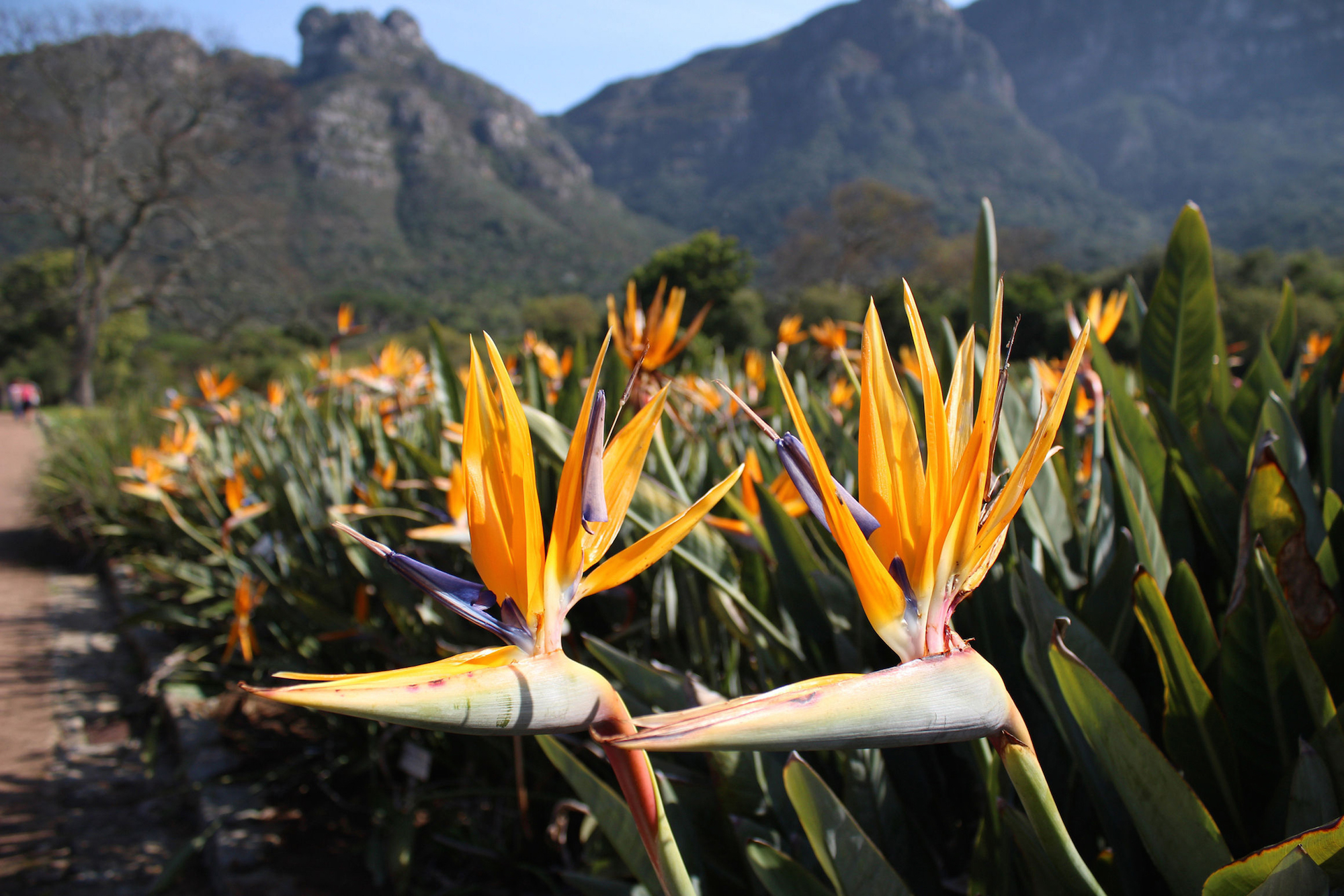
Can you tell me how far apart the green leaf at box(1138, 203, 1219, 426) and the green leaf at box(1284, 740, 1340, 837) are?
58cm

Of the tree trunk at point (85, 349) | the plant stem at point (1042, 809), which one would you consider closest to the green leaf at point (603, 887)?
the plant stem at point (1042, 809)

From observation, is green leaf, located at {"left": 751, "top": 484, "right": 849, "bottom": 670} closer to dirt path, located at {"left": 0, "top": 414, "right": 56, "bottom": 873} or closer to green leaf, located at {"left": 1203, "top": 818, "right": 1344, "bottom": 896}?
green leaf, located at {"left": 1203, "top": 818, "right": 1344, "bottom": 896}

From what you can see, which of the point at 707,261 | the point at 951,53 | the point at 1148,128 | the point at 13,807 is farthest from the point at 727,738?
the point at 951,53

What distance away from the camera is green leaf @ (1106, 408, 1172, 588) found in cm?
64

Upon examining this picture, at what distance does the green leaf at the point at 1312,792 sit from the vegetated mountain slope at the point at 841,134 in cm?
3634

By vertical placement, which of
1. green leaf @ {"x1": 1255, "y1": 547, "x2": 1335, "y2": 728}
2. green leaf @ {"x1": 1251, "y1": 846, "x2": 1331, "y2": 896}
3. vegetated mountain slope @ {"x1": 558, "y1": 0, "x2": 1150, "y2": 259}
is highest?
vegetated mountain slope @ {"x1": 558, "y1": 0, "x2": 1150, "y2": 259}

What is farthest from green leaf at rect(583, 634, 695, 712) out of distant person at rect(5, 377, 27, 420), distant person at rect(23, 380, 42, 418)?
distant person at rect(23, 380, 42, 418)

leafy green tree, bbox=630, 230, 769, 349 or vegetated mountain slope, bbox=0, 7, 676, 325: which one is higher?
vegetated mountain slope, bbox=0, 7, 676, 325

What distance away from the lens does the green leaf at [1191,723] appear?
536 millimetres

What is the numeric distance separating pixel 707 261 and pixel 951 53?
7864 cm

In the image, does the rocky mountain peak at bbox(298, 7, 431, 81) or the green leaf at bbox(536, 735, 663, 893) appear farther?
the rocky mountain peak at bbox(298, 7, 431, 81)

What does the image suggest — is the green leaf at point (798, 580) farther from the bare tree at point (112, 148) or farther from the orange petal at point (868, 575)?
the bare tree at point (112, 148)

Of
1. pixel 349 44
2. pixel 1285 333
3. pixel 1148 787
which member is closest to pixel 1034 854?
pixel 1148 787

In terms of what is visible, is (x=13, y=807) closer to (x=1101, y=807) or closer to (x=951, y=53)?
(x=1101, y=807)
